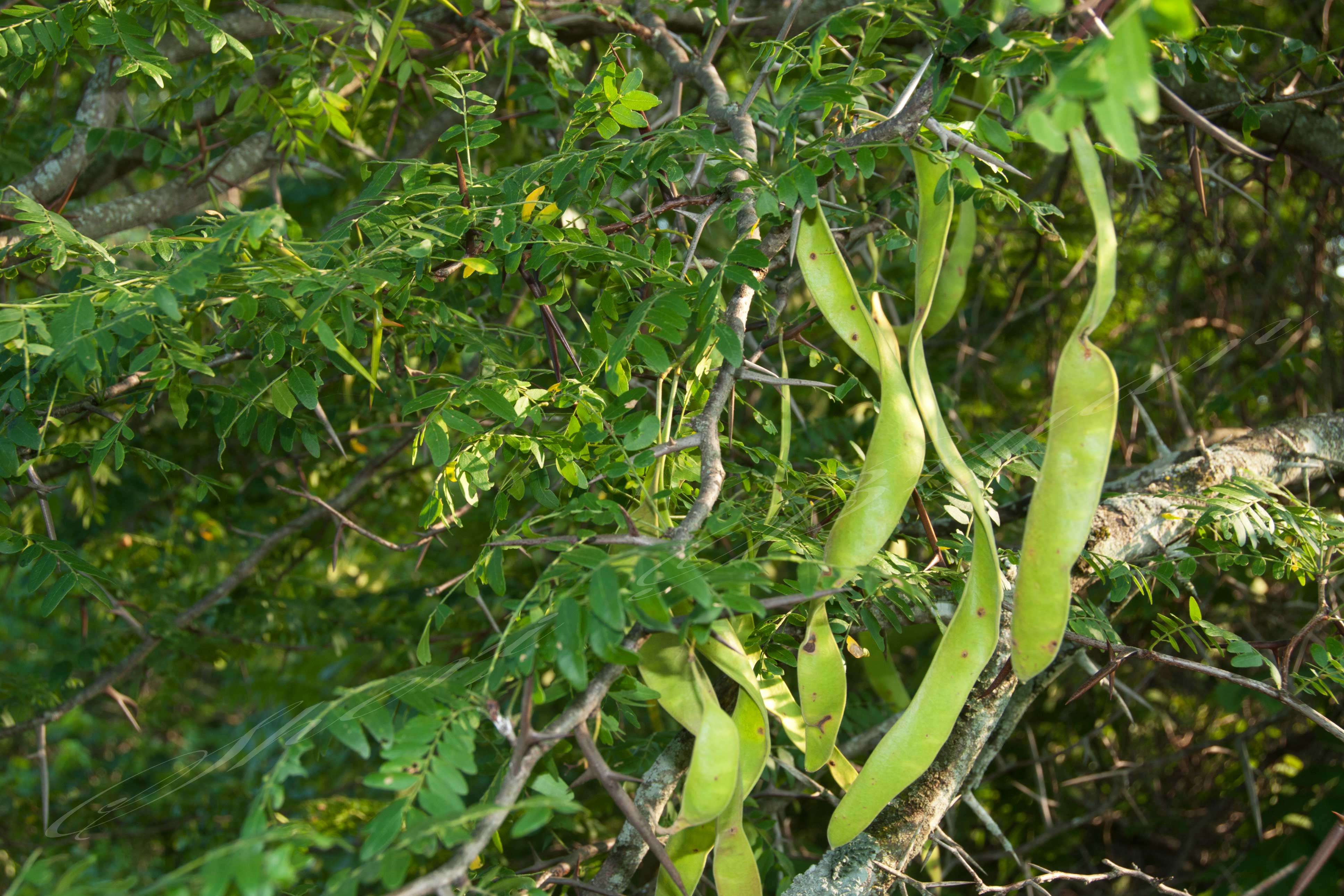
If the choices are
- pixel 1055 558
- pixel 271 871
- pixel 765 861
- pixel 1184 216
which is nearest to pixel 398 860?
pixel 271 871

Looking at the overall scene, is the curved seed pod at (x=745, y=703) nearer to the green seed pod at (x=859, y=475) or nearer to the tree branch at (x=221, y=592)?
the green seed pod at (x=859, y=475)

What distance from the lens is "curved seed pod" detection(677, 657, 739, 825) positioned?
108cm

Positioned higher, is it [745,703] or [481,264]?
[481,264]

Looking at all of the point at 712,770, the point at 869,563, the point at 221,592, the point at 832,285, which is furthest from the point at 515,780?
the point at 221,592

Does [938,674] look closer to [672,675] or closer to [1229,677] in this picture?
[672,675]

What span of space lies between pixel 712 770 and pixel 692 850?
218mm

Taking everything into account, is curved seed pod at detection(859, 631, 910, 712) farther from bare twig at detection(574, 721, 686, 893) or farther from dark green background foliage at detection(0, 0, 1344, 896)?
bare twig at detection(574, 721, 686, 893)

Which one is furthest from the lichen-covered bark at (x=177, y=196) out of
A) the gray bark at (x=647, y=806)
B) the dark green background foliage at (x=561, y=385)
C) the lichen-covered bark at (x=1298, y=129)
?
the lichen-covered bark at (x=1298, y=129)

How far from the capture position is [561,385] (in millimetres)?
1461

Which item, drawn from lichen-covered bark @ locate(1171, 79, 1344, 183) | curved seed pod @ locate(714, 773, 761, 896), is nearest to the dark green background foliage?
lichen-covered bark @ locate(1171, 79, 1344, 183)

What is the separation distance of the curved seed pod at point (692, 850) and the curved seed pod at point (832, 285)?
65 centimetres

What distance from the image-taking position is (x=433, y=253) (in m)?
1.52

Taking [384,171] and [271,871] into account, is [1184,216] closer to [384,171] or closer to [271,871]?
[384,171]

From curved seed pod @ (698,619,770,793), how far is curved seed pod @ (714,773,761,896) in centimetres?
2
